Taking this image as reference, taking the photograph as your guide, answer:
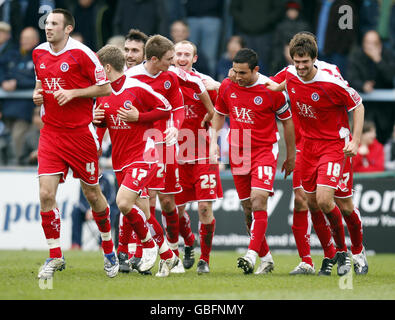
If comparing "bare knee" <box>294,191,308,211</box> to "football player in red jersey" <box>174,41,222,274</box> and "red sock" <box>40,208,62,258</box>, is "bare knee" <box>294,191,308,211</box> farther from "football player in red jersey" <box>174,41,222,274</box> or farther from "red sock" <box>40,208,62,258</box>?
"red sock" <box>40,208,62,258</box>

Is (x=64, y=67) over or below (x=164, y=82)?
over

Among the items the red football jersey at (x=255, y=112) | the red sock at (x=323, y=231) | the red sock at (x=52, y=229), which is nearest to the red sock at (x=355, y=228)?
the red sock at (x=323, y=231)

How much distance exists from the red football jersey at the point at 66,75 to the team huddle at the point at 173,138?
0.01m

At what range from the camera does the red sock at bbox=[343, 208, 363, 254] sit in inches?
422

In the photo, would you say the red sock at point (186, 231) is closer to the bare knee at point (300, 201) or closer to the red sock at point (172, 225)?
the red sock at point (172, 225)

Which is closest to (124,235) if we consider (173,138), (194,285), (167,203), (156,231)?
(156,231)

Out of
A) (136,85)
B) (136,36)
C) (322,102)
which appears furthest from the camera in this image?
(136,36)

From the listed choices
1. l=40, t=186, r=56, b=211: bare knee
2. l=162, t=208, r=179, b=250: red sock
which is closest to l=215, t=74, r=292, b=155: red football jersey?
l=162, t=208, r=179, b=250: red sock

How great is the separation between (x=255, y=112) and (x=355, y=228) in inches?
76.4

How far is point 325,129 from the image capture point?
10.3m

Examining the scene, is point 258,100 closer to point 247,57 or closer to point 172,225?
point 247,57

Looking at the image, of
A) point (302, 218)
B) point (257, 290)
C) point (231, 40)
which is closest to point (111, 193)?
point (231, 40)

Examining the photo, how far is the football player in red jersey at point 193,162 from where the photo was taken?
36.9 feet

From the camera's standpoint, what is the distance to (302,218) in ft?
36.0
